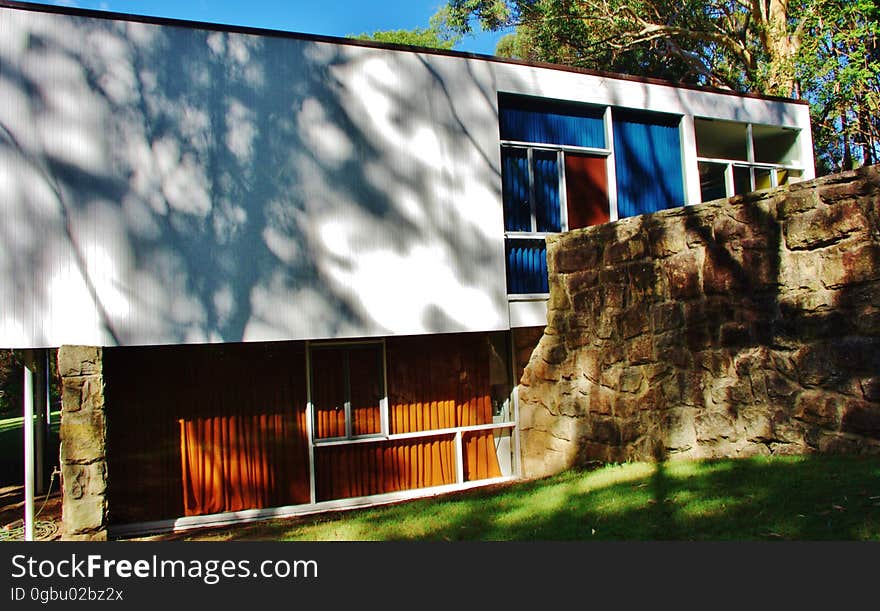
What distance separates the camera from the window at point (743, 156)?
1173 cm

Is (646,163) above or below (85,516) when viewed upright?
above

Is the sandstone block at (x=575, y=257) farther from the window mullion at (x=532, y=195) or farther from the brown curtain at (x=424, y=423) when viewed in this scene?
the brown curtain at (x=424, y=423)

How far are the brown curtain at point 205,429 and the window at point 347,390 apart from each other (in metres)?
0.24

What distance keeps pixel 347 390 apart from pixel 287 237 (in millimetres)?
2249

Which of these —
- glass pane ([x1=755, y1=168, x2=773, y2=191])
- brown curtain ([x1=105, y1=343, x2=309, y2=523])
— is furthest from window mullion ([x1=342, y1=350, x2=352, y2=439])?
glass pane ([x1=755, y1=168, x2=773, y2=191])

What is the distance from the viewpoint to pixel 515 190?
954 centimetres

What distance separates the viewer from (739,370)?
6.61 metres

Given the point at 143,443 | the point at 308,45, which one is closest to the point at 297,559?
the point at 143,443

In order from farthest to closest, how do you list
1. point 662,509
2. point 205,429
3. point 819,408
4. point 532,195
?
point 532,195, point 205,429, point 819,408, point 662,509

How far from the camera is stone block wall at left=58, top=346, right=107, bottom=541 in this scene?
700cm

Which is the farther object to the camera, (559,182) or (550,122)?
(550,122)

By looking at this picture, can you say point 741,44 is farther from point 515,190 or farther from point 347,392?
point 347,392

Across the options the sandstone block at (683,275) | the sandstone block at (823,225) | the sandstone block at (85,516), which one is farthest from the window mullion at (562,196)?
the sandstone block at (85,516)

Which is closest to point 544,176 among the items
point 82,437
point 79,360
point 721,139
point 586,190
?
point 586,190
